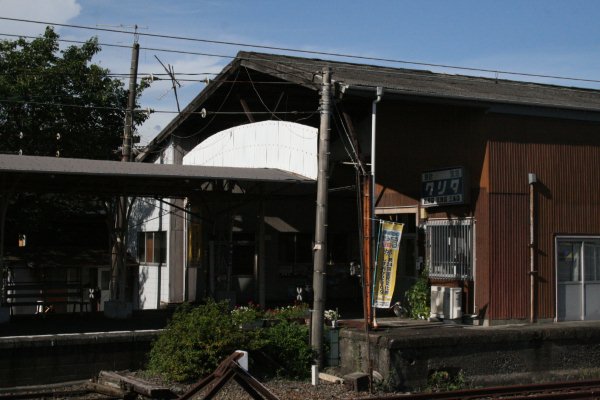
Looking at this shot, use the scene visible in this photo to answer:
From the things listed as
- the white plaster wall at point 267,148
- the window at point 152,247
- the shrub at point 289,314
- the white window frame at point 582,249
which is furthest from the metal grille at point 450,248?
the window at point 152,247

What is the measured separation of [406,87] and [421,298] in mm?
4579

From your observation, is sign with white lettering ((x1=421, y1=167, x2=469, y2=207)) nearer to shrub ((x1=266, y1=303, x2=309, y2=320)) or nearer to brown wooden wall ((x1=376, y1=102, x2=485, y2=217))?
brown wooden wall ((x1=376, y1=102, x2=485, y2=217))

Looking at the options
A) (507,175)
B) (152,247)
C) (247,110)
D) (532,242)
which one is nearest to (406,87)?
(507,175)

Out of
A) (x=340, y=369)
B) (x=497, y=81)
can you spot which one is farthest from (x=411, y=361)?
(x=497, y=81)

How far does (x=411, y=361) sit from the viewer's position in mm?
13547

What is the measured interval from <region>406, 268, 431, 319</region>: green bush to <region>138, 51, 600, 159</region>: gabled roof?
3977mm

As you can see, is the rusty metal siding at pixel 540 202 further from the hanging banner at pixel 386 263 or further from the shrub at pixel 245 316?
the shrub at pixel 245 316

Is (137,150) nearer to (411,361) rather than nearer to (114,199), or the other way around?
(114,199)

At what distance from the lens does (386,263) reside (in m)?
15.1

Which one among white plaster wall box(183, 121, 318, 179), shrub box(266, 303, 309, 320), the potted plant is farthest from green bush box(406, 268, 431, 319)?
white plaster wall box(183, 121, 318, 179)

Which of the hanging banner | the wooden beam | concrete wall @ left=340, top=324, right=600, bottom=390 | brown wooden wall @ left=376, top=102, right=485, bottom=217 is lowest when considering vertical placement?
concrete wall @ left=340, top=324, right=600, bottom=390

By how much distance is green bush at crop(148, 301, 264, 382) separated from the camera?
42.0 ft

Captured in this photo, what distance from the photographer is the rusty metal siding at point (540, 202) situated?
15812 mm

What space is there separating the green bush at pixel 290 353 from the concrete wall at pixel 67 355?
2.12 metres
